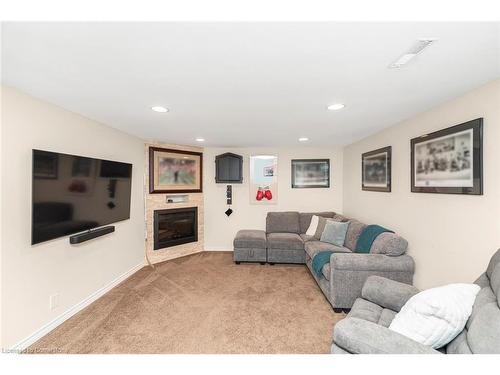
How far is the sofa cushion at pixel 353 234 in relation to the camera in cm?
332

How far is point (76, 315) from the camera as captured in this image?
2.42 m

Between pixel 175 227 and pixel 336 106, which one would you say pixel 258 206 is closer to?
pixel 175 227

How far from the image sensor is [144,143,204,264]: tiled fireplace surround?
13.3 feet

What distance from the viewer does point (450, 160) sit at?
2.04 metres

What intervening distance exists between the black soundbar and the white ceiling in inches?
53.5

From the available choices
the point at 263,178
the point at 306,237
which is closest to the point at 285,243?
the point at 306,237

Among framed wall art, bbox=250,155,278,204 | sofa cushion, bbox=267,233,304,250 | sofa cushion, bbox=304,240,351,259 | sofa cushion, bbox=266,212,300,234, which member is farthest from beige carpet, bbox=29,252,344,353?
framed wall art, bbox=250,155,278,204

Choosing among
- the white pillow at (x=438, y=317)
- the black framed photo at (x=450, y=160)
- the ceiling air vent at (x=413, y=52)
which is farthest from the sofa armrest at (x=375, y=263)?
the ceiling air vent at (x=413, y=52)

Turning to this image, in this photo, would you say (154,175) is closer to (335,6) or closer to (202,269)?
(202,269)

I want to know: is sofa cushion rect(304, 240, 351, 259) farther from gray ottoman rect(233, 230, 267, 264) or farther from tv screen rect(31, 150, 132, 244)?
tv screen rect(31, 150, 132, 244)

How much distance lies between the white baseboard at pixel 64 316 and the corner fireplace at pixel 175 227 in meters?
0.89

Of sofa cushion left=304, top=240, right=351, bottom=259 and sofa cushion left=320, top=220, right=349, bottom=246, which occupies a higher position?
sofa cushion left=320, top=220, right=349, bottom=246
